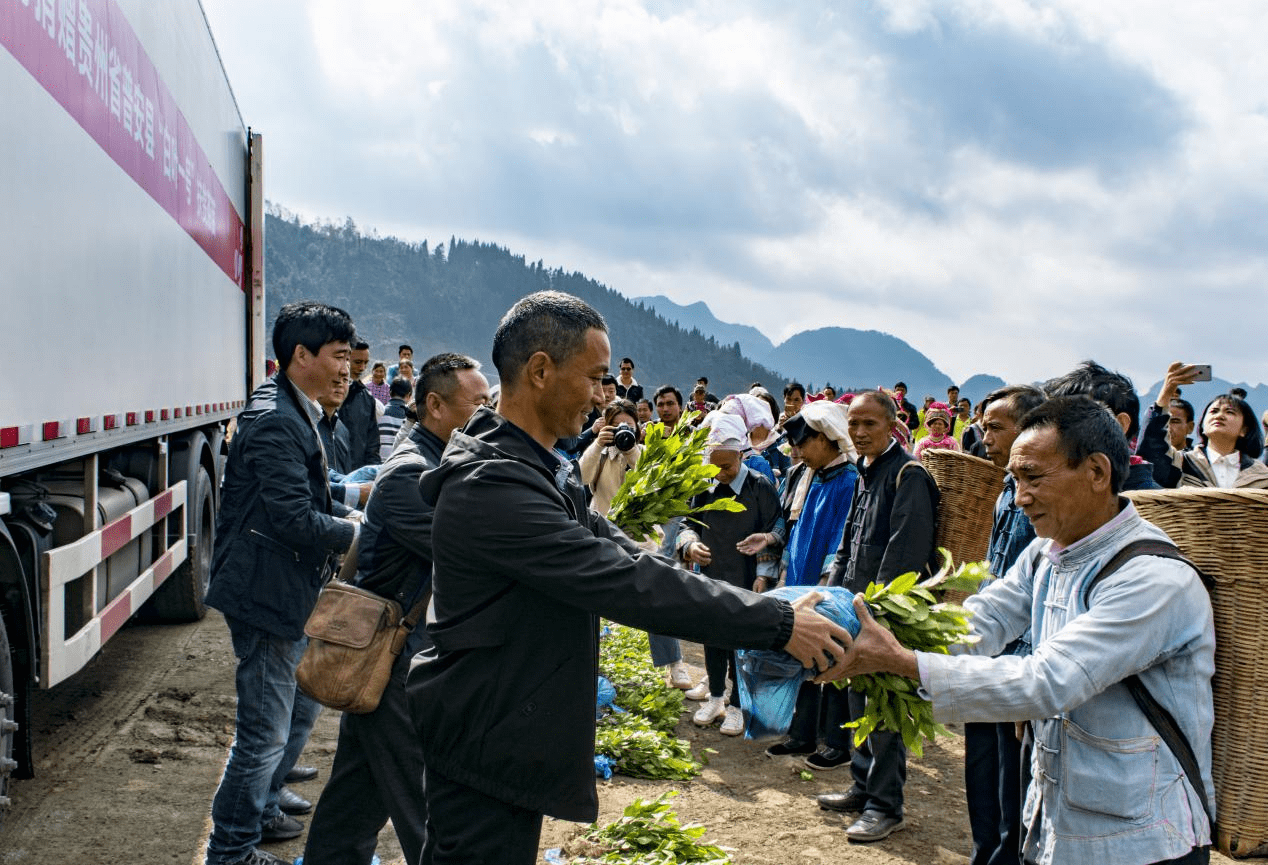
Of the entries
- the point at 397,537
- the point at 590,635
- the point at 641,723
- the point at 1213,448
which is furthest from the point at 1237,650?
the point at 1213,448

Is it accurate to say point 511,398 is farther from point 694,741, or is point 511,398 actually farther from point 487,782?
point 694,741

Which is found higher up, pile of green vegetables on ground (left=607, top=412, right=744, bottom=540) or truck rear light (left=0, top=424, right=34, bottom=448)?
truck rear light (left=0, top=424, right=34, bottom=448)

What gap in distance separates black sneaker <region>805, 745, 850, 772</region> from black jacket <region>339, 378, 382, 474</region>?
14.0ft

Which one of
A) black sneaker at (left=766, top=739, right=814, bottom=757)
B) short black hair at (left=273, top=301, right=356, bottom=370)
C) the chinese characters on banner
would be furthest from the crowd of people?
black sneaker at (left=766, top=739, right=814, bottom=757)

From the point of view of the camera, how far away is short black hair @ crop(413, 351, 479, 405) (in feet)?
12.5

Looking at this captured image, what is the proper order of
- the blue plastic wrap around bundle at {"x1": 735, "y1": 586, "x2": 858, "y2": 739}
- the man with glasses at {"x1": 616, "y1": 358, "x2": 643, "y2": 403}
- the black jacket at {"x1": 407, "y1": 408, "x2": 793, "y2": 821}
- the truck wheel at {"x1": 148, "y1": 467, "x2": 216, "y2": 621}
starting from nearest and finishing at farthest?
the black jacket at {"x1": 407, "y1": 408, "x2": 793, "y2": 821} < the blue plastic wrap around bundle at {"x1": 735, "y1": 586, "x2": 858, "y2": 739} < the truck wheel at {"x1": 148, "y1": 467, "x2": 216, "y2": 621} < the man with glasses at {"x1": 616, "y1": 358, "x2": 643, "y2": 403}

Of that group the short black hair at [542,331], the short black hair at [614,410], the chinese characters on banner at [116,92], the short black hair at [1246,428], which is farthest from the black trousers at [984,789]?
the short black hair at [614,410]

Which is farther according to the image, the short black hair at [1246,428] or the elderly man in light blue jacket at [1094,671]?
the short black hair at [1246,428]

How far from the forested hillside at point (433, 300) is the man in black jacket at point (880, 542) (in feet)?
477

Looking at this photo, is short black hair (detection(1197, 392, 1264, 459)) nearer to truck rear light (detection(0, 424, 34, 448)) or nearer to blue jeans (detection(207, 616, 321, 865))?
blue jeans (detection(207, 616, 321, 865))

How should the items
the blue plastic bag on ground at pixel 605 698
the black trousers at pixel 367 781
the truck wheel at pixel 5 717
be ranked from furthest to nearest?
the blue plastic bag on ground at pixel 605 698 < the truck wheel at pixel 5 717 < the black trousers at pixel 367 781

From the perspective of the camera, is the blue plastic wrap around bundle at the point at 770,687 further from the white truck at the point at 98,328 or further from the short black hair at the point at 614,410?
the short black hair at the point at 614,410

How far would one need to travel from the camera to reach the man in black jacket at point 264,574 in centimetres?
384

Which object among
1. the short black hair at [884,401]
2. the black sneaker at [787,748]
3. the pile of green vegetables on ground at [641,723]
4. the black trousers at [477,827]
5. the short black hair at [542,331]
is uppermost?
the short black hair at [542,331]
